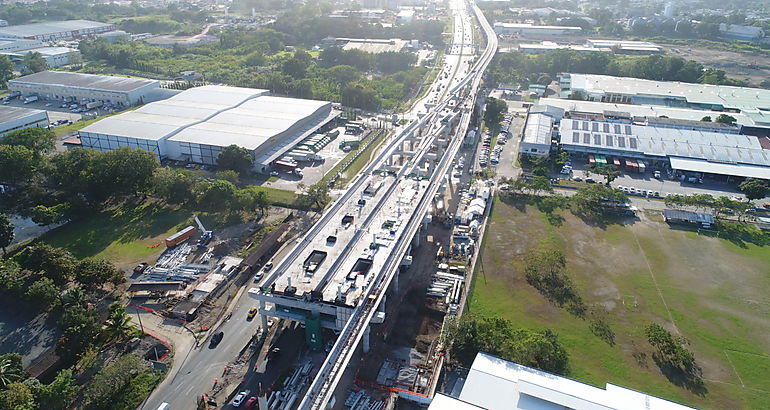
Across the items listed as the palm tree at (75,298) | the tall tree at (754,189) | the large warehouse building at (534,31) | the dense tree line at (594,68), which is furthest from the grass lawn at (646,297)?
the large warehouse building at (534,31)

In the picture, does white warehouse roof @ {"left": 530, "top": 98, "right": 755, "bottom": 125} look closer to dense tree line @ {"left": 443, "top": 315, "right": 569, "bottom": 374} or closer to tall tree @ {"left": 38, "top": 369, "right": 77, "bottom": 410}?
dense tree line @ {"left": 443, "top": 315, "right": 569, "bottom": 374}

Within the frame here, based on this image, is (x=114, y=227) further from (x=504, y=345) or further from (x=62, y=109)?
(x=62, y=109)

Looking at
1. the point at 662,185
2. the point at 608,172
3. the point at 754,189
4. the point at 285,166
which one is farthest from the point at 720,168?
the point at 285,166

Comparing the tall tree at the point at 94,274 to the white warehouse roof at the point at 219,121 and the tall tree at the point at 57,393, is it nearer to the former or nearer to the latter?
the tall tree at the point at 57,393

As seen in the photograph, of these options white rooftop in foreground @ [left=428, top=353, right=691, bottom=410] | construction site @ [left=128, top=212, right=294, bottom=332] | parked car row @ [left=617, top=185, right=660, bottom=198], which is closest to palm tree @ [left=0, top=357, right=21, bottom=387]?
construction site @ [left=128, top=212, right=294, bottom=332]

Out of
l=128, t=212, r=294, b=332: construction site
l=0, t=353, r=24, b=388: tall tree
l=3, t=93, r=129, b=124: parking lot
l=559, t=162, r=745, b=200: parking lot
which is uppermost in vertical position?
l=0, t=353, r=24, b=388: tall tree

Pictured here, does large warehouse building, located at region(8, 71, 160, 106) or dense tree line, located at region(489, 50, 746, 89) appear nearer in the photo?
large warehouse building, located at region(8, 71, 160, 106)
